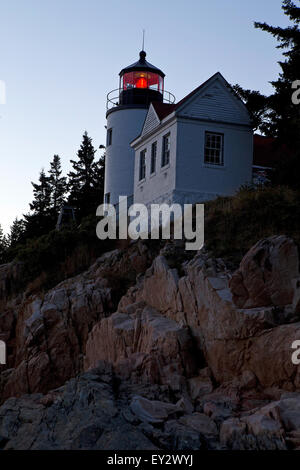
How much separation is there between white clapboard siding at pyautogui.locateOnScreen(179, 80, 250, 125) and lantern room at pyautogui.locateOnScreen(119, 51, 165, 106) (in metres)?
7.86

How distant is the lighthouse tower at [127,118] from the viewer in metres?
33.5

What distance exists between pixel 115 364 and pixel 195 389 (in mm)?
2497

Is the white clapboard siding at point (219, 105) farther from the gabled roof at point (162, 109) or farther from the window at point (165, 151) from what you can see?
the window at point (165, 151)

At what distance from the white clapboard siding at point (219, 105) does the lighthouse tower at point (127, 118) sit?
732cm

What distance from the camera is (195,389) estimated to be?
14.4 metres

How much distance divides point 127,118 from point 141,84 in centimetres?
235

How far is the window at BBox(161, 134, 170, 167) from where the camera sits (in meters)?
26.9

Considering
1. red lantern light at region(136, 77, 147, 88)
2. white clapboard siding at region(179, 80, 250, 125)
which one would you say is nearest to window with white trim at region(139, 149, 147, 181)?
white clapboard siding at region(179, 80, 250, 125)

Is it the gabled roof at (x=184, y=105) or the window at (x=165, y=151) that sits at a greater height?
the gabled roof at (x=184, y=105)

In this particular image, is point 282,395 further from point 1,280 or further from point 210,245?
point 1,280

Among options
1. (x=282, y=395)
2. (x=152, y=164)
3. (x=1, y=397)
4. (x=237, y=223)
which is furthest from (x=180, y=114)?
(x=282, y=395)

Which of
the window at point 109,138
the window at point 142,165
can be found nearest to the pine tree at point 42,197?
the window at point 109,138

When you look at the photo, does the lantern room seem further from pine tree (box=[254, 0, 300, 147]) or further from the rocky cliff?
the rocky cliff

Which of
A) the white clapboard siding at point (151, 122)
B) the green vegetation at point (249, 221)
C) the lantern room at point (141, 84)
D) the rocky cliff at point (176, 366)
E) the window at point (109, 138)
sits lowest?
the rocky cliff at point (176, 366)
